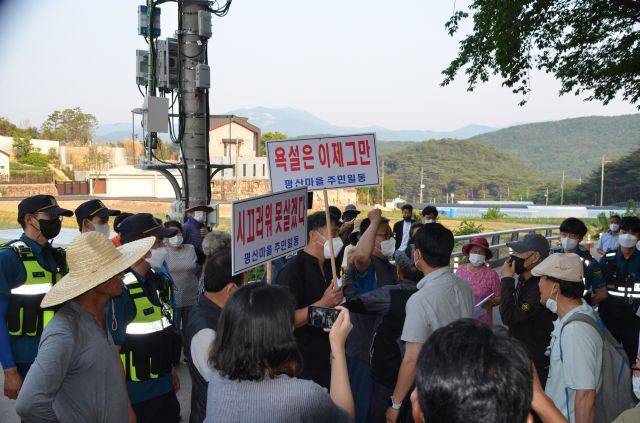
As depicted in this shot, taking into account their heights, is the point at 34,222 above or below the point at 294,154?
below

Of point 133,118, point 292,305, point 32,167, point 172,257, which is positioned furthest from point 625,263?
point 32,167

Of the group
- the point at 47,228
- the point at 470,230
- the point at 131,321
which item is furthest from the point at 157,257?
the point at 470,230

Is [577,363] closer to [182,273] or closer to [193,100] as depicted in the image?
[182,273]

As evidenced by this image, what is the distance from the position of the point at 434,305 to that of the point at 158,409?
191 cm

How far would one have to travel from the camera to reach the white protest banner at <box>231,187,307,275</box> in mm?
3908

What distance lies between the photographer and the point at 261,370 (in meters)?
2.40

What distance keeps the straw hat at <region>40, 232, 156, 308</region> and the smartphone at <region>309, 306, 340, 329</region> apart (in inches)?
38.7

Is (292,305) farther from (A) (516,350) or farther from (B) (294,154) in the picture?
(B) (294,154)

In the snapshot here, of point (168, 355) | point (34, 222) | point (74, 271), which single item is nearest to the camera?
point (74, 271)

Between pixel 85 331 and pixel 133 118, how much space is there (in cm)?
798

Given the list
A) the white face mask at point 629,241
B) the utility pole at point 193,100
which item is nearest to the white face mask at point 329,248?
the white face mask at point 629,241

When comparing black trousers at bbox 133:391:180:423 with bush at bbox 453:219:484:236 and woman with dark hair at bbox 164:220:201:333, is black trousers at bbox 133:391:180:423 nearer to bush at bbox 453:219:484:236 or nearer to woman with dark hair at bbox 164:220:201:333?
woman with dark hair at bbox 164:220:201:333

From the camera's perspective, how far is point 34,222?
15.6 feet

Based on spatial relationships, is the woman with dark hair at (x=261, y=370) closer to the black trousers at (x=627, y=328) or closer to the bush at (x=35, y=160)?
the black trousers at (x=627, y=328)
